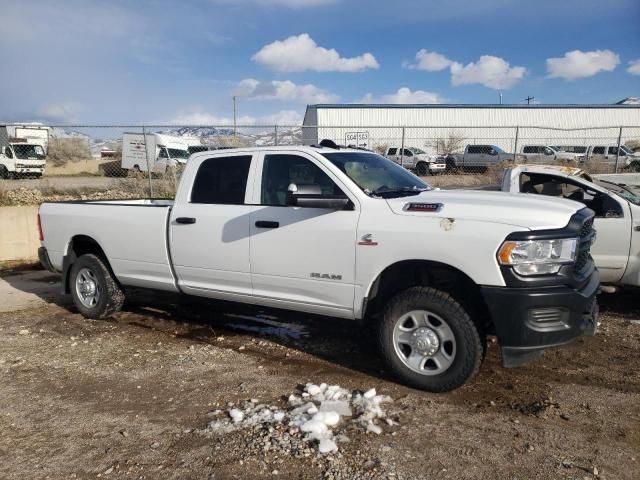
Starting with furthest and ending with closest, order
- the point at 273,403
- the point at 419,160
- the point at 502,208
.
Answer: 1. the point at 419,160
2. the point at 273,403
3. the point at 502,208

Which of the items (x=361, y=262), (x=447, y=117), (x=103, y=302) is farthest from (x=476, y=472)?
(x=447, y=117)

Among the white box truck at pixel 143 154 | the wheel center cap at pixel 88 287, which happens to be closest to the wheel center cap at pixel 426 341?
the wheel center cap at pixel 88 287

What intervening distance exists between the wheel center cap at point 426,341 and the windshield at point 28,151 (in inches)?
728

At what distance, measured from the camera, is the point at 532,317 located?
3.56 metres

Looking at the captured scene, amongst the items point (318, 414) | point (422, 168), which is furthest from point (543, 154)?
point (318, 414)

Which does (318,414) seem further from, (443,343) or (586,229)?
(586,229)

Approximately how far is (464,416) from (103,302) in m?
4.33

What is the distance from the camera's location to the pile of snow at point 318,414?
11.0 ft

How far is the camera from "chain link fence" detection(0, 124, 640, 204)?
12766 millimetres

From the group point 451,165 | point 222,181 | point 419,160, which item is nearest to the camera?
point 222,181

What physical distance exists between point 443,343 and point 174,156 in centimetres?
1589

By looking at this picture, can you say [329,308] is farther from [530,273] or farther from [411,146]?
[411,146]

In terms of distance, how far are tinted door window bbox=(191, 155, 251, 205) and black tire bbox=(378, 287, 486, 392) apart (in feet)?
5.99

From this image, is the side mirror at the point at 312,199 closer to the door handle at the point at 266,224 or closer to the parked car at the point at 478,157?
the door handle at the point at 266,224
